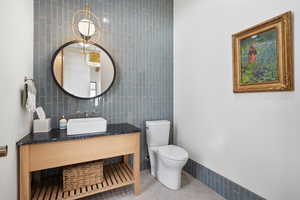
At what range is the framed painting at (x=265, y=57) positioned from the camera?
1.17 meters

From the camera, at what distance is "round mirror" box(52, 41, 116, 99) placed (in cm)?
181

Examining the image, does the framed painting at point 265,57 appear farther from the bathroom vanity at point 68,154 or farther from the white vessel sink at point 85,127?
the white vessel sink at point 85,127

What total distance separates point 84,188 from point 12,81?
1223 mm

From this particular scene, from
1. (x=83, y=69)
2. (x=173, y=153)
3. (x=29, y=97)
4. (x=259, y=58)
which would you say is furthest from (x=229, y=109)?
(x=29, y=97)

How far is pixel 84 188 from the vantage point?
160 cm

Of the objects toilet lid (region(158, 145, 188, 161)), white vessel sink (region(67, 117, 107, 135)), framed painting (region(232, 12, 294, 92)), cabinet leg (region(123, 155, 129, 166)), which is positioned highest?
framed painting (region(232, 12, 294, 92))

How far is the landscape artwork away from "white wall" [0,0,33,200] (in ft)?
6.52

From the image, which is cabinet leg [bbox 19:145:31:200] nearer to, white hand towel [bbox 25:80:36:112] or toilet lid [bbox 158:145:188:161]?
white hand towel [bbox 25:80:36:112]

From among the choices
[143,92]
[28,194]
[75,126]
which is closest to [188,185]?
[143,92]

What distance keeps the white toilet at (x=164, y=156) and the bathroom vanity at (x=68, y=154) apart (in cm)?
38

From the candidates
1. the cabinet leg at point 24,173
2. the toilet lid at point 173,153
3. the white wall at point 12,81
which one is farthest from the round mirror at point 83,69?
the toilet lid at point 173,153

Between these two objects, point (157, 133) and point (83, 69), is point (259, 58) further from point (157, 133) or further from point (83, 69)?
point (83, 69)

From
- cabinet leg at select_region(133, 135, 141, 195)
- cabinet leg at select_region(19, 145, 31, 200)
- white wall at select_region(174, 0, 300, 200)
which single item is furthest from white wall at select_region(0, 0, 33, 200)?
white wall at select_region(174, 0, 300, 200)

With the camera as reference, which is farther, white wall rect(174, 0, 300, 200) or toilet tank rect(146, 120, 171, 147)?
toilet tank rect(146, 120, 171, 147)
